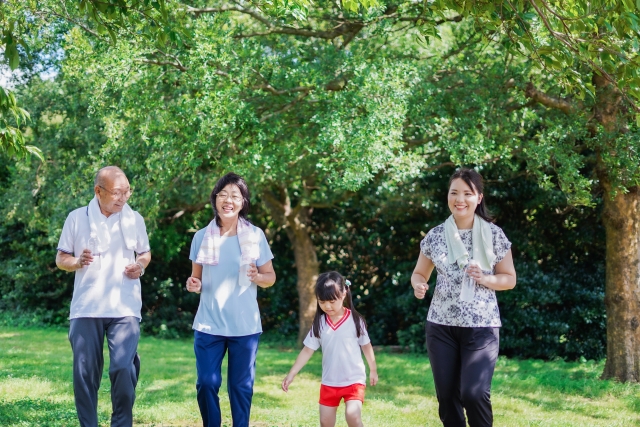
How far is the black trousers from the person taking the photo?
4469 mm

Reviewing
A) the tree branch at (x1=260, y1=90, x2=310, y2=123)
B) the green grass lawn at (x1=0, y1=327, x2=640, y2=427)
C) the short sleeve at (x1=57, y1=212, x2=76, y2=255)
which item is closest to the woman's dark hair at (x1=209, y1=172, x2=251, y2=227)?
the short sleeve at (x1=57, y1=212, x2=76, y2=255)

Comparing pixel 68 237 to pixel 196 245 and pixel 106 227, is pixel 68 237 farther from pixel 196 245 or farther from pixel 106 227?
pixel 196 245

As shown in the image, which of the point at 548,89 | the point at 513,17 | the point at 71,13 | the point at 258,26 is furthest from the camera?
the point at 258,26

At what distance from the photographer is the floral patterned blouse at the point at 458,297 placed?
4.59 metres

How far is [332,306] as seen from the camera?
5008mm

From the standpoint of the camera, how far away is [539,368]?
36.0 feet

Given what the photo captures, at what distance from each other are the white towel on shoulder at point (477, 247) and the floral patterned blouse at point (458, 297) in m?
0.04

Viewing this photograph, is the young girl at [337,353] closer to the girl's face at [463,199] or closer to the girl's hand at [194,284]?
the girl's hand at [194,284]

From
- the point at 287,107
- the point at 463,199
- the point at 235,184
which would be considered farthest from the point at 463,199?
the point at 287,107

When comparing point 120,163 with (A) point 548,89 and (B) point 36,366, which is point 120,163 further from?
(A) point 548,89

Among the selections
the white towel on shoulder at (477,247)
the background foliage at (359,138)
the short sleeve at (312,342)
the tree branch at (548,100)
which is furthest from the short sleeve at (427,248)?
the tree branch at (548,100)

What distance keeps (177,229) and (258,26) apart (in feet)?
18.3

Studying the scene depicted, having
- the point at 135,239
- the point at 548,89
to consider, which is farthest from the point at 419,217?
the point at 135,239

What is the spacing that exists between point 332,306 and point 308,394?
3.82 meters
